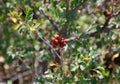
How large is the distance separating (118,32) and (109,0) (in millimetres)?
331

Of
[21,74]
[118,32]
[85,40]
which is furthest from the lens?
[21,74]

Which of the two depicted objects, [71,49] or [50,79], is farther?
[71,49]

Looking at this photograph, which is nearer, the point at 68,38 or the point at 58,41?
the point at 58,41

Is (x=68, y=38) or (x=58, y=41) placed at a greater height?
(x=68, y=38)

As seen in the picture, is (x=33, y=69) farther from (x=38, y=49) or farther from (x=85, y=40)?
(x=85, y=40)

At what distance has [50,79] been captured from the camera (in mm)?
2725

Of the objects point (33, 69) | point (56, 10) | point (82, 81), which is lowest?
point (82, 81)

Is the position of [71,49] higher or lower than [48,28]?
lower

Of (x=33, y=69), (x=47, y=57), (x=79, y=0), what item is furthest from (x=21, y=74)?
(x=79, y=0)

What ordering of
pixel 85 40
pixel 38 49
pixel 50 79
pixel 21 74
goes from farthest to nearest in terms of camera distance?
pixel 21 74, pixel 38 49, pixel 85 40, pixel 50 79

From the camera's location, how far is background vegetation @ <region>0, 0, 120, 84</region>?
268 cm

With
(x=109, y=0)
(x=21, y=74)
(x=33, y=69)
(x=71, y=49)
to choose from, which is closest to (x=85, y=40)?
(x=71, y=49)

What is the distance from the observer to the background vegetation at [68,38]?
2680 mm

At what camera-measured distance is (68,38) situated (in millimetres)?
3182
